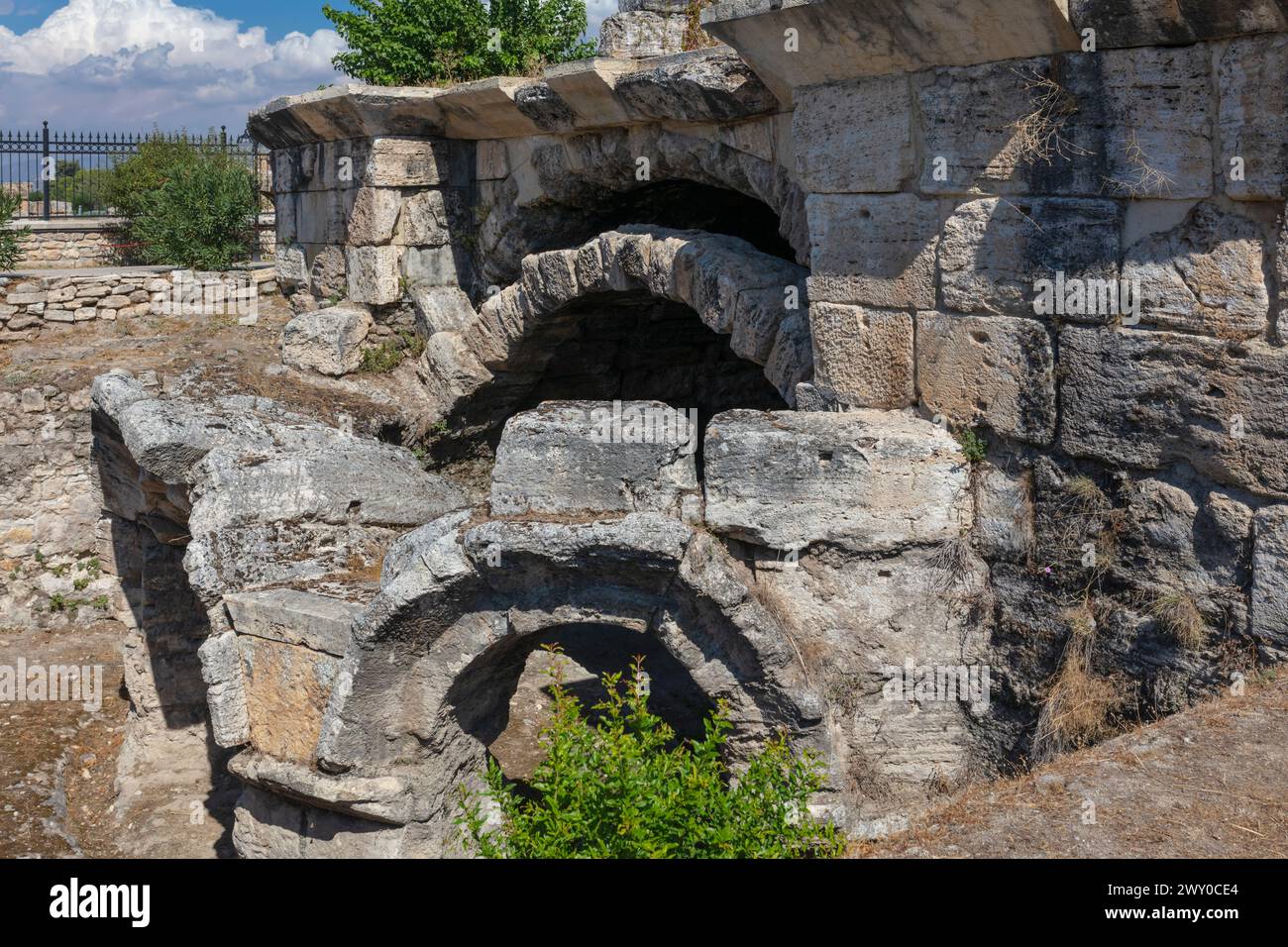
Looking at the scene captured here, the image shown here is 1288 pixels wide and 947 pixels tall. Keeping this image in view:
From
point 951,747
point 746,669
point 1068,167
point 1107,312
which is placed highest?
point 1068,167

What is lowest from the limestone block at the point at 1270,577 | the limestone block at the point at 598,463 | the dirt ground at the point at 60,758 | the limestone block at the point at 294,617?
the dirt ground at the point at 60,758

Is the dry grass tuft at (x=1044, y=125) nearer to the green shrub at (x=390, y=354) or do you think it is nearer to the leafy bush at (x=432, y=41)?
the green shrub at (x=390, y=354)

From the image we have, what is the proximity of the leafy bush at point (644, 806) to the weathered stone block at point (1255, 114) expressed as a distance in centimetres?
248

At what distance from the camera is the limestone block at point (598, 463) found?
17.9ft

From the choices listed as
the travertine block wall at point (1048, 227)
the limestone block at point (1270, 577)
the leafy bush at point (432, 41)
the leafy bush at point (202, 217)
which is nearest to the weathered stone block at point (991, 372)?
the travertine block wall at point (1048, 227)

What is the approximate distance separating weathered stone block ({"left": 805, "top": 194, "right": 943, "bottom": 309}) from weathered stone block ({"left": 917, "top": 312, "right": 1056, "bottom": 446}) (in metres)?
0.17

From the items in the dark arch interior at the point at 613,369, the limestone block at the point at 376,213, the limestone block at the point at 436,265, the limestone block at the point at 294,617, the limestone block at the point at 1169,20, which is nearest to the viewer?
the limestone block at the point at 1169,20

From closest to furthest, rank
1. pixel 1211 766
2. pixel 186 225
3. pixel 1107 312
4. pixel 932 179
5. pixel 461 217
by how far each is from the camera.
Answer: pixel 1211 766 < pixel 1107 312 < pixel 932 179 < pixel 461 217 < pixel 186 225

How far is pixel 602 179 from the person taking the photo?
8328mm

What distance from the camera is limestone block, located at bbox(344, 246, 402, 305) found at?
378 inches

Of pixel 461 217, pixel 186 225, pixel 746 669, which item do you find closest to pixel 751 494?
pixel 746 669

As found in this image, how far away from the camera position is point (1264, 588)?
4.48 metres

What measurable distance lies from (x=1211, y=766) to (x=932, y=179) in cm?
251

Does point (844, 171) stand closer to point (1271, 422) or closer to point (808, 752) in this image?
point (1271, 422)
